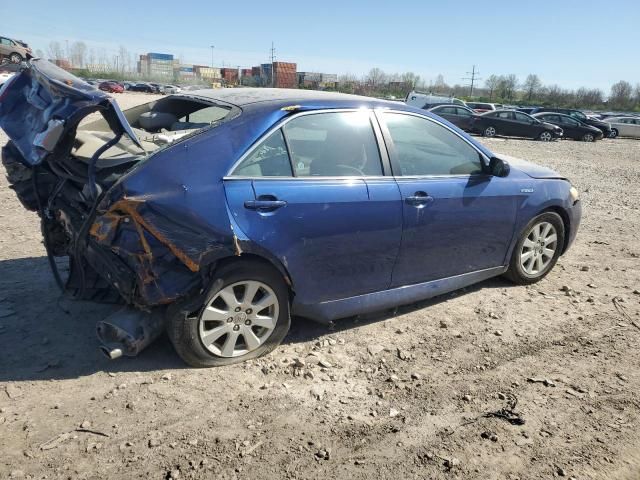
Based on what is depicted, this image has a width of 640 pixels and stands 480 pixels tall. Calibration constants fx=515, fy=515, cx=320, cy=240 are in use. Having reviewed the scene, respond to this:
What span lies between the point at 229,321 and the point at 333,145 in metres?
1.41

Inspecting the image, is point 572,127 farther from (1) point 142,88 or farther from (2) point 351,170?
(1) point 142,88

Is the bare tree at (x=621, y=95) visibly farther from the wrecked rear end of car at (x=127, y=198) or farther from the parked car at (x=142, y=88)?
the wrecked rear end of car at (x=127, y=198)

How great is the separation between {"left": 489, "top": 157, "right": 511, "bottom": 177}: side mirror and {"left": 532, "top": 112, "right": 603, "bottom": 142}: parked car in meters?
24.9

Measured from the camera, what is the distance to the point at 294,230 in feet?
10.8

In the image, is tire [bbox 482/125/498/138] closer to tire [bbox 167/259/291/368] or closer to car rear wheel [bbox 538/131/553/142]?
car rear wheel [bbox 538/131/553/142]

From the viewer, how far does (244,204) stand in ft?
10.2

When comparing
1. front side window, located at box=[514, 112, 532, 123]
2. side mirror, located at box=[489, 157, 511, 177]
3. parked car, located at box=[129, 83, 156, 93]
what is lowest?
side mirror, located at box=[489, 157, 511, 177]

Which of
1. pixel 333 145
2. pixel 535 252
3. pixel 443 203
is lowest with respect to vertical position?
pixel 535 252

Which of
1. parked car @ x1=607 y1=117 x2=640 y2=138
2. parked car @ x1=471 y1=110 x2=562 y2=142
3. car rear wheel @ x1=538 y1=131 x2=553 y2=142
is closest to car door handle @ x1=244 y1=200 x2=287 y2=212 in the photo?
parked car @ x1=471 y1=110 x2=562 y2=142

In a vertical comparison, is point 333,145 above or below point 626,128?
below

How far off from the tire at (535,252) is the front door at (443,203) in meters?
0.31

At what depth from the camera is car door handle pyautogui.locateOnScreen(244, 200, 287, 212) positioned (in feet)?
10.3

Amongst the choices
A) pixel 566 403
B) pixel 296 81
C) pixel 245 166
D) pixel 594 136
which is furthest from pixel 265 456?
pixel 296 81

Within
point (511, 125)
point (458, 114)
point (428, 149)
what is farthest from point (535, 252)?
point (511, 125)
